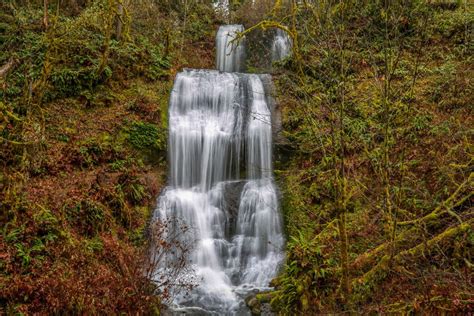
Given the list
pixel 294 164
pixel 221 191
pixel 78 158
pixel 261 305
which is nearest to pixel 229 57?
pixel 294 164

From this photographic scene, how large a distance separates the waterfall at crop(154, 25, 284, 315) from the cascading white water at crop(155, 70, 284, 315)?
0.08ft

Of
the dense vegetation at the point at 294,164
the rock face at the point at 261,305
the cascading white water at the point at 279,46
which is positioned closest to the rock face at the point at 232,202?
the dense vegetation at the point at 294,164

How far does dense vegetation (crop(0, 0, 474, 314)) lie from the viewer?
20.1ft

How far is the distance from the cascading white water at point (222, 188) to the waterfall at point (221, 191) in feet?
0.08

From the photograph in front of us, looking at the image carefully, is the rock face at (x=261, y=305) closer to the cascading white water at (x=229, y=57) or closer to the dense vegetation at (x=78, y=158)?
the dense vegetation at (x=78, y=158)

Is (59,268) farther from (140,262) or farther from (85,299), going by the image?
(140,262)

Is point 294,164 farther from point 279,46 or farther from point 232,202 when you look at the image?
point 279,46

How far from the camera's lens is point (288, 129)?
40.0 ft

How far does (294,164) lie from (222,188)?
A: 2.36 meters

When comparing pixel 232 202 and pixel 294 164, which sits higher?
pixel 294 164

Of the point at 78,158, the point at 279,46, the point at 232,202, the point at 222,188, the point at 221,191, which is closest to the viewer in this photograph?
the point at 78,158

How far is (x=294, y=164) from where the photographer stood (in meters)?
11.5

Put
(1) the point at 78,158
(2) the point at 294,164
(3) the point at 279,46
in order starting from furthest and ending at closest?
(3) the point at 279,46
(2) the point at 294,164
(1) the point at 78,158

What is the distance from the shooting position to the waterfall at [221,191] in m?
8.89
